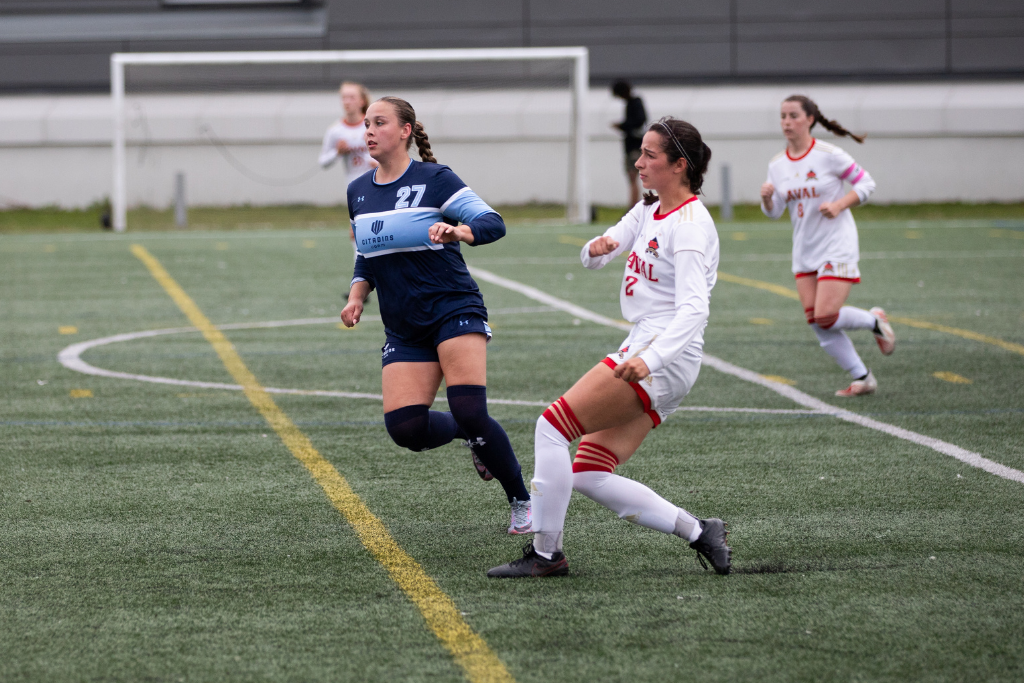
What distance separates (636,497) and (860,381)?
14.0ft

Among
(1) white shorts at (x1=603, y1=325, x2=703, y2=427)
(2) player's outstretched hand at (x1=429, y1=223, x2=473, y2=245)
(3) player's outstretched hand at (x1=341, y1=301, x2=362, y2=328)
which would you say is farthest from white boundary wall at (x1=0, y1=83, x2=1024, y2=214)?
(1) white shorts at (x1=603, y1=325, x2=703, y2=427)

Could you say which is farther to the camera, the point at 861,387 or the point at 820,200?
the point at 820,200

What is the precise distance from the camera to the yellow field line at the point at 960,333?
10359 mm

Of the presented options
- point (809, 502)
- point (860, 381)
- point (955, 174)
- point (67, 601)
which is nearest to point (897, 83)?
point (955, 174)

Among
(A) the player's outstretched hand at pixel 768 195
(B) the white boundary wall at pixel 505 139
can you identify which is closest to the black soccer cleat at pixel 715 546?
(A) the player's outstretched hand at pixel 768 195

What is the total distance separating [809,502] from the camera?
5.88 meters

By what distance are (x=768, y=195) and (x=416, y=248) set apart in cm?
390

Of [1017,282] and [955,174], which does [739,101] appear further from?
[1017,282]

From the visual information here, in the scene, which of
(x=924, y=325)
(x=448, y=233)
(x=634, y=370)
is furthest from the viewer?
(x=924, y=325)

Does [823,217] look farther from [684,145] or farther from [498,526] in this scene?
[684,145]

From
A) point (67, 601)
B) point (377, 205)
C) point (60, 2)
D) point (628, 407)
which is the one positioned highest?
point (60, 2)

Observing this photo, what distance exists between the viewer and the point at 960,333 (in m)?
11.1

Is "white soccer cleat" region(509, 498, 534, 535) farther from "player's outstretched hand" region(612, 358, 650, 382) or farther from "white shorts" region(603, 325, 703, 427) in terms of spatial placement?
"player's outstretched hand" region(612, 358, 650, 382)

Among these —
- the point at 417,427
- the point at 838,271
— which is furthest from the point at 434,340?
the point at 838,271
